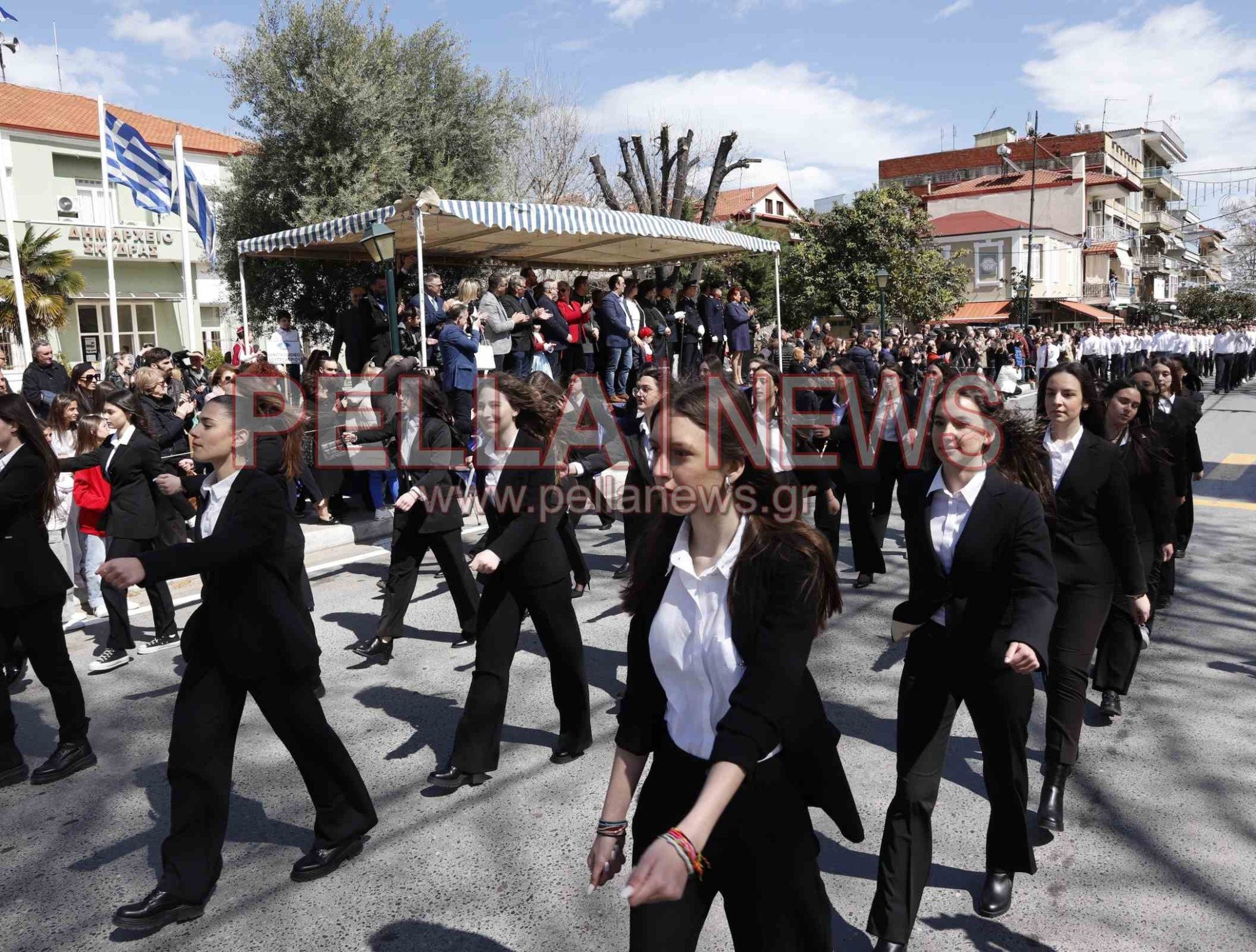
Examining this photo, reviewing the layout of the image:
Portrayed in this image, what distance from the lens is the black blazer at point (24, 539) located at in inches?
175

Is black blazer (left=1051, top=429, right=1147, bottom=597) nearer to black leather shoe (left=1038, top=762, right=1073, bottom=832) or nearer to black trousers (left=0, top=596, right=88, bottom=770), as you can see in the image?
black leather shoe (left=1038, top=762, right=1073, bottom=832)

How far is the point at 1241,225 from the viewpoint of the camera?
207 feet

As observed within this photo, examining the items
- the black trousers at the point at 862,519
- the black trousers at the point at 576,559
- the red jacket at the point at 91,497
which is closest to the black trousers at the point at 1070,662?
the black trousers at the point at 576,559

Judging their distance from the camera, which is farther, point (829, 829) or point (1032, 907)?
point (829, 829)

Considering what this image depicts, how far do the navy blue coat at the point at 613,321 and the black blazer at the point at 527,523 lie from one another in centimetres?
991

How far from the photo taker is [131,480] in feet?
20.8

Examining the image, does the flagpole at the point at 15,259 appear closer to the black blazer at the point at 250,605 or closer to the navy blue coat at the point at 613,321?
the navy blue coat at the point at 613,321

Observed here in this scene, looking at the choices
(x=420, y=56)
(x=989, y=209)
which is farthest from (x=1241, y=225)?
(x=420, y=56)

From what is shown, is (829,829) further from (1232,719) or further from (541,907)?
(1232,719)

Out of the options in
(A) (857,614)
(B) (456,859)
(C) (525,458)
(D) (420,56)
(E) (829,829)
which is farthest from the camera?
(D) (420,56)

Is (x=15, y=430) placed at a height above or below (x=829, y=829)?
above

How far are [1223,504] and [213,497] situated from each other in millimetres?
11158

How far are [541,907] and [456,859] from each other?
19.7 inches

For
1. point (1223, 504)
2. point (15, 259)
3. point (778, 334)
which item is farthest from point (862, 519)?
point (15, 259)
